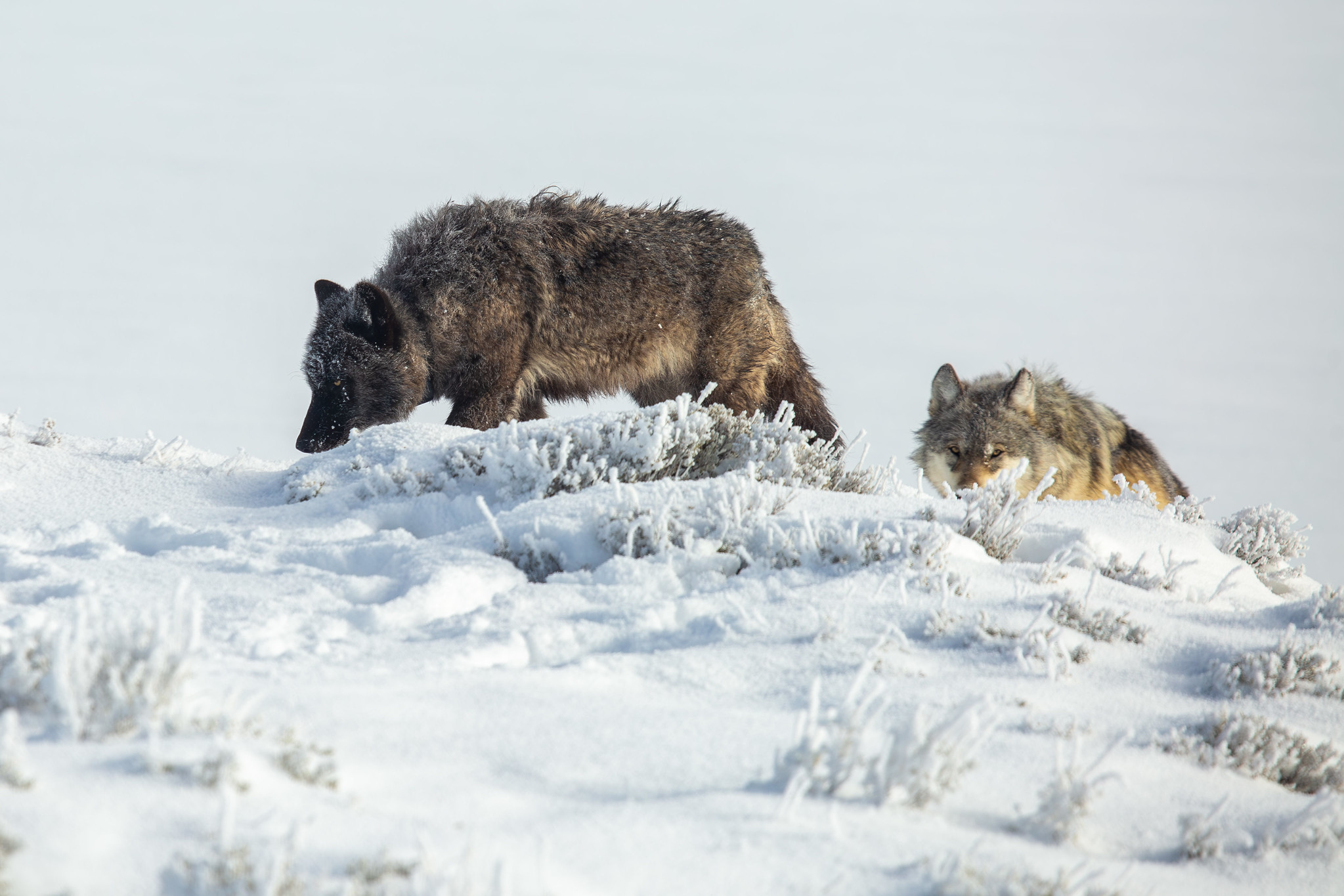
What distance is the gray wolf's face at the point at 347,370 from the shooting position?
850cm

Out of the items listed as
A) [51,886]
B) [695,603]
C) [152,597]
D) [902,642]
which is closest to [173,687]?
[51,886]

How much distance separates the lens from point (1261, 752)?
3018 millimetres

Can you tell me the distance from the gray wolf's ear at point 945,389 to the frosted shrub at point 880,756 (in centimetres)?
656

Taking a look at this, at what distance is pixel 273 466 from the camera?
6.52 m

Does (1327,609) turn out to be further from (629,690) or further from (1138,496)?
(629,690)

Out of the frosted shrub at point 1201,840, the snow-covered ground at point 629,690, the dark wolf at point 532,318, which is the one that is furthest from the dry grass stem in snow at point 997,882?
the dark wolf at point 532,318

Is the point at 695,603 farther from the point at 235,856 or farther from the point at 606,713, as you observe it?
the point at 235,856

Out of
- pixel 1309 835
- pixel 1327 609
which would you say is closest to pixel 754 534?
pixel 1309 835

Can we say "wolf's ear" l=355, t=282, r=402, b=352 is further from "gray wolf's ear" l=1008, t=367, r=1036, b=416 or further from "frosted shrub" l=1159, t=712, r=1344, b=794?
"frosted shrub" l=1159, t=712, r=1344, b=794

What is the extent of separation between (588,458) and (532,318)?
353 cm

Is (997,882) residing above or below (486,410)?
below

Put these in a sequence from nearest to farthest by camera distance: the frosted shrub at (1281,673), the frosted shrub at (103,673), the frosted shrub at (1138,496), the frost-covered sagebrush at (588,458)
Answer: the frosted shrub at (103,673) → the frosted shrub at (1281,673) → the frost-covered sagebrush at (588,458) → the frosted shrub at (1138,496)

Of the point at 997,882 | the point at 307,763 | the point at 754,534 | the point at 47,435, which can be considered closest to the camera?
the point at 997,882

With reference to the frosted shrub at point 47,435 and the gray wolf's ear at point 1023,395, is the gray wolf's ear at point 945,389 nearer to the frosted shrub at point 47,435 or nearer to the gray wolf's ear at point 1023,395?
A: the gray wolf's ear at point 1023,395
